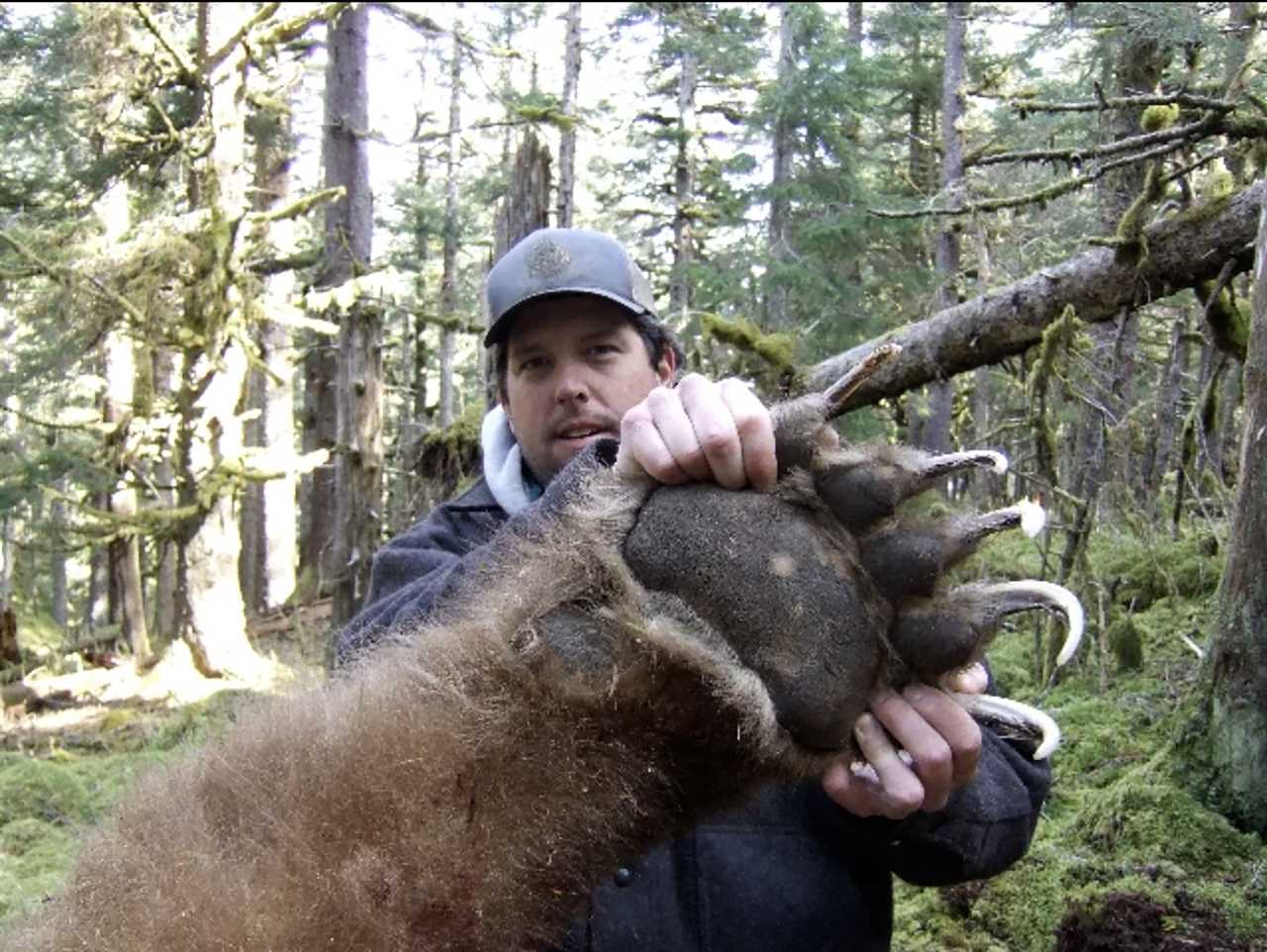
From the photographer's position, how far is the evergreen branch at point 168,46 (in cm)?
965

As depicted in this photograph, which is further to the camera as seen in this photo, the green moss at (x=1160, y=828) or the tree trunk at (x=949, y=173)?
the tree trunk at (x=949, y=173)

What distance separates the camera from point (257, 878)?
1.46 meters

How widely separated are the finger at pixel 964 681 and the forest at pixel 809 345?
0.20 meters

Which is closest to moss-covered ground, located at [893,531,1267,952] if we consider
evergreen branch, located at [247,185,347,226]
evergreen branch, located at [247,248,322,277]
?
evergreen branch, located at [247,185,347,226]

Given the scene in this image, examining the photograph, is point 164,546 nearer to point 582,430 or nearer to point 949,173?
point 949,173

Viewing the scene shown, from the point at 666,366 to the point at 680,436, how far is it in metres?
1.73

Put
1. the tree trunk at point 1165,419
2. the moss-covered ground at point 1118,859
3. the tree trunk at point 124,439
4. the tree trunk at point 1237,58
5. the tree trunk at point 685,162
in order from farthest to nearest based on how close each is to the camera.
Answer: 1. the tree trunk at point 685,162
2. the tree trunk at point 124,439
3. the tree trunk at point 1165,419
4. the tree trunk at point 1237,58
5. the moss-covered ground at point 1118,859

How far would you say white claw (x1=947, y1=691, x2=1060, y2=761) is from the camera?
1.46 m

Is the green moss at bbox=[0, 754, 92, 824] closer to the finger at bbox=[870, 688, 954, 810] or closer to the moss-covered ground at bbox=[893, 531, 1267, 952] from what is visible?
the moss-covered ground at bbox=[893, 531, 1267, 952]

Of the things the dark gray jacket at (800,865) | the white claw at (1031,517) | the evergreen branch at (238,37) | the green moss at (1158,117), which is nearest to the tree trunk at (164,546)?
the evergreen branch at (238,37)

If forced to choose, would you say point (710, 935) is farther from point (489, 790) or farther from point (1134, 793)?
point (1134, 793)

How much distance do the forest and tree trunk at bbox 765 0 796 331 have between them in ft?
0.29

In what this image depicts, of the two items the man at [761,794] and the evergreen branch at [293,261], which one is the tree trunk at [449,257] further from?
the man at [761,794]

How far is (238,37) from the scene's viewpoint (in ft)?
34.0
